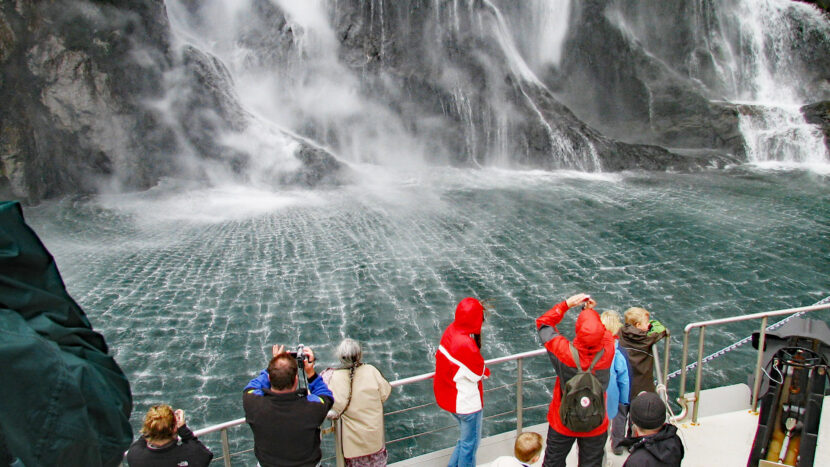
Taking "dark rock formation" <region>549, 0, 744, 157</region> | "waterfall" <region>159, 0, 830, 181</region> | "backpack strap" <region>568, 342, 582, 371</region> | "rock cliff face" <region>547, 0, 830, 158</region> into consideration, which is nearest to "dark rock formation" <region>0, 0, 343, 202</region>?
"waterfall" <region>159, 0, 830, 181</region>

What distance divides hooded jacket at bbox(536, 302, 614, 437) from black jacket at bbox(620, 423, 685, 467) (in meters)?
0.69

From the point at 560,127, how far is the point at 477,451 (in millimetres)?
23403

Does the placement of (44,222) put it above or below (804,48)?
below

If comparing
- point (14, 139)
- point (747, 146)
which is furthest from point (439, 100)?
point (14, 139)

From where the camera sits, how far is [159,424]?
12.3 feet

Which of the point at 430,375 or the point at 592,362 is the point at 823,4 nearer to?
the point at 592,362

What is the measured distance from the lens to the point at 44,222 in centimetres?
1767

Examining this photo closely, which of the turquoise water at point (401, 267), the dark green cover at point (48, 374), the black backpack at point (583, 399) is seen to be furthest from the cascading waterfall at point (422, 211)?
the dark green cover at point (48, 374)

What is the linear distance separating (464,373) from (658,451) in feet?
4.86

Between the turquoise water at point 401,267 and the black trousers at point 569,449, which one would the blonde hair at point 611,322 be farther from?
the turquoise water at point 401,267

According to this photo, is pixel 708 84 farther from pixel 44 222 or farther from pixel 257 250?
pixel 44 222

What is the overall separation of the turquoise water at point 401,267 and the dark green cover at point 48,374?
563 centimetres

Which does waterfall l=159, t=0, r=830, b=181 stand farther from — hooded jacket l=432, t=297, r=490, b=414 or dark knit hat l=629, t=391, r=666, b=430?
dark knit hat l=629, t=391, r=666, b=430

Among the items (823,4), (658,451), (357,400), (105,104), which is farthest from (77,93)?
(823,4)
